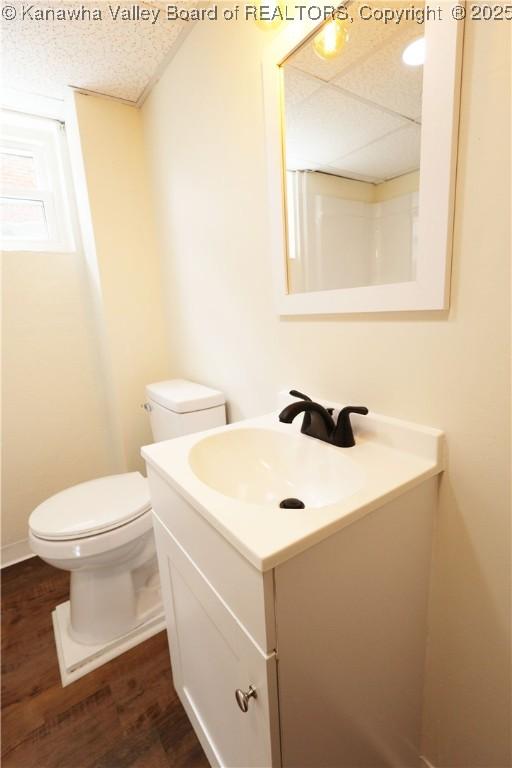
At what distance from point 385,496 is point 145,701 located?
44.7 inches

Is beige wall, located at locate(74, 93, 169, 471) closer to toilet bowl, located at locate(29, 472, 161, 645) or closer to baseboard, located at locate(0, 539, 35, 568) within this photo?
toilet bowl, located at locate(29, 472, 161, 645)

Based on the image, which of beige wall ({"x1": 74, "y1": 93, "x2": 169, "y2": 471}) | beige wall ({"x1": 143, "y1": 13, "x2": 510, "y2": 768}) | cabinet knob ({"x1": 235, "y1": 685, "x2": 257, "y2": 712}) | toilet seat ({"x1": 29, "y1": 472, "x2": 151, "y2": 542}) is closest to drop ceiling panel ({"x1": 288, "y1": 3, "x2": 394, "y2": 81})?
beige wall ({"x1": 143, "y1": 13, "x2": 510, "y2": 768})

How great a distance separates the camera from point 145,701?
112 cm

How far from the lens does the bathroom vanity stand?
0.55 m

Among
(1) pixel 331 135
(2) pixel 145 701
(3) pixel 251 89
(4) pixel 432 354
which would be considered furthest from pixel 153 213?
(2) pixel 145 701

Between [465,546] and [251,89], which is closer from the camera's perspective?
[465,546]

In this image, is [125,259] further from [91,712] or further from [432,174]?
[91,712]

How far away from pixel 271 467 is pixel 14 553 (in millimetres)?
1702

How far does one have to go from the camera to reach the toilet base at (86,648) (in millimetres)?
1221

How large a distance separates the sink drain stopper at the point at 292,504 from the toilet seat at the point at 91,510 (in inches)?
27.4

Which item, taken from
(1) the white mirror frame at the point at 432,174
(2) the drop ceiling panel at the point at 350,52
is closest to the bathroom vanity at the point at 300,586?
(1) the white mirror frame at the point at 432,174

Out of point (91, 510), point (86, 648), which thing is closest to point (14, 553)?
point (86, 648)

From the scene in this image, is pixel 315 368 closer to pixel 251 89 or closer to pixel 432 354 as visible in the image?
→ pixel 432 354

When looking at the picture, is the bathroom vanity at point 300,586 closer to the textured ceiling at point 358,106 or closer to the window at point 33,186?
the textured ceiling at point 358,106
